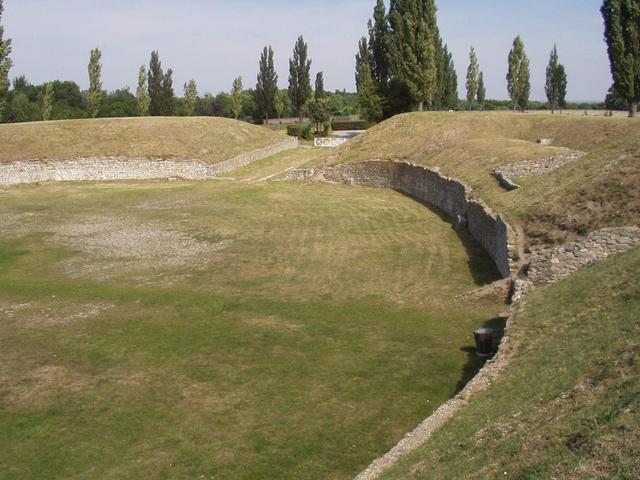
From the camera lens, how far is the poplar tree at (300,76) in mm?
81894

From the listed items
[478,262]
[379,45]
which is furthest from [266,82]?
[478,262]

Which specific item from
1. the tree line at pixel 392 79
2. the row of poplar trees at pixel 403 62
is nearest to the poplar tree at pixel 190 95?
the tree line at pixel 392 79

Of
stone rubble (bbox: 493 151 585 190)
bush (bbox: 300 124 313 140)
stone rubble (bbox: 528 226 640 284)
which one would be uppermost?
bush (bbox: 300 124 313 140)

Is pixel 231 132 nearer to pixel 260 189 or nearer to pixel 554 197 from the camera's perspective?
pixel 260 189

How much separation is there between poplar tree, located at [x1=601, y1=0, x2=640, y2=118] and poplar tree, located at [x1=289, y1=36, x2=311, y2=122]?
41.0 metres

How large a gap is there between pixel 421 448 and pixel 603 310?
18.9 ft

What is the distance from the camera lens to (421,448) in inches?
420

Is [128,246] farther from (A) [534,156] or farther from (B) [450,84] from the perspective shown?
(B) [450,84]

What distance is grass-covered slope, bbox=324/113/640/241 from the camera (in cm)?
2164

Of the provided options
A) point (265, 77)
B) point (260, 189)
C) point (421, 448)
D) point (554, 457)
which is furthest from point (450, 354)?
point (265, 77)

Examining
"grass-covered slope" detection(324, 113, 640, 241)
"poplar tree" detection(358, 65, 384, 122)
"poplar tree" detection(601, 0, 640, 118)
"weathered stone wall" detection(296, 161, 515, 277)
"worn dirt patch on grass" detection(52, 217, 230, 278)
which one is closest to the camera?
"grass-covered slope" detection(324, 113, 640, 241)

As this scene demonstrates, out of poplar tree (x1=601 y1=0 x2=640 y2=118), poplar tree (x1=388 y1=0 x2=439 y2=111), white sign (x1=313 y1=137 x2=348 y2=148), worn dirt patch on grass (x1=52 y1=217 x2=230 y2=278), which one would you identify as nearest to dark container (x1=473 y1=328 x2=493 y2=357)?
worn dirt patch on grass (x1=52 y1=217 x2=230 y2=278)

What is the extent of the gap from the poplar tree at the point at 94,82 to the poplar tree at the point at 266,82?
20841mm

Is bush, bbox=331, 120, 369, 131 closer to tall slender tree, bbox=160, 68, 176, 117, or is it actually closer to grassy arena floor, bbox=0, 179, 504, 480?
tall slender tree, bbox=160, 68, 176, 117
